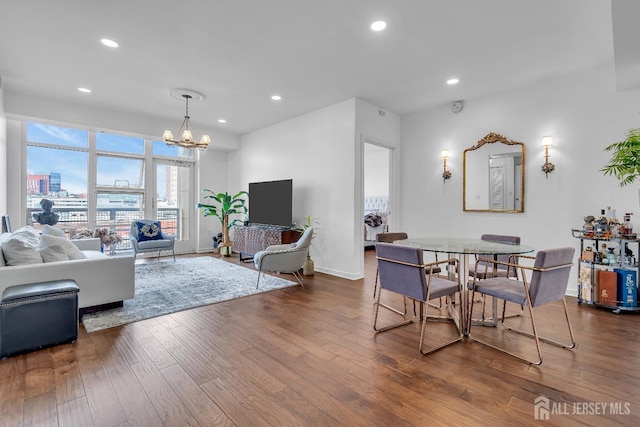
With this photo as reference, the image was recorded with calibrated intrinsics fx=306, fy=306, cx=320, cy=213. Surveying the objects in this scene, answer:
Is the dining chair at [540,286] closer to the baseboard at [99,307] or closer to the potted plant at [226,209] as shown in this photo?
the baseboard at [99,307]

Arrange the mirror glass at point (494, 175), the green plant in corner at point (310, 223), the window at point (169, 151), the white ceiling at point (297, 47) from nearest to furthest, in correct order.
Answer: the white ceiling at point (297, 47)
the mirror glass at point (494, 175)
the green plant in corner at point (310, 223)
the window at point (169, 151)

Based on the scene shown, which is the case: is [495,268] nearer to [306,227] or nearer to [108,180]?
[306,227]

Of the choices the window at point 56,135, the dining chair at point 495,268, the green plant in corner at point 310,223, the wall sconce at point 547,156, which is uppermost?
the window at point 56,135

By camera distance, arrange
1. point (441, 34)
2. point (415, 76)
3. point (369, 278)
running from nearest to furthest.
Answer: point (441, 34), point (415, 76), point (369, 278)

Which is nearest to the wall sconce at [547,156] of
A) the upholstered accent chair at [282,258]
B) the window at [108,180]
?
the upholstered accent chair at [282,258]

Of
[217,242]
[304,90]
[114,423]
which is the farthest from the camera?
[217,242]

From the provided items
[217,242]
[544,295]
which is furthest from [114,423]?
[217,242]

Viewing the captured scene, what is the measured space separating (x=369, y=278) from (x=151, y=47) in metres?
4.26

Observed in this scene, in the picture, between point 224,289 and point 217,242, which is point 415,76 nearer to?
point 224,289

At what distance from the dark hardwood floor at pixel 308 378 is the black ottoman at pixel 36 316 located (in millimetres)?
97

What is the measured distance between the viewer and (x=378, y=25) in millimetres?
2916

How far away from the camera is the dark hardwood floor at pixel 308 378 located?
67.8 inches

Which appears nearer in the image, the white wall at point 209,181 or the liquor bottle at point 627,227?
the liquor bottle at point 627,227

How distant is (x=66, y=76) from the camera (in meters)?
4.13
